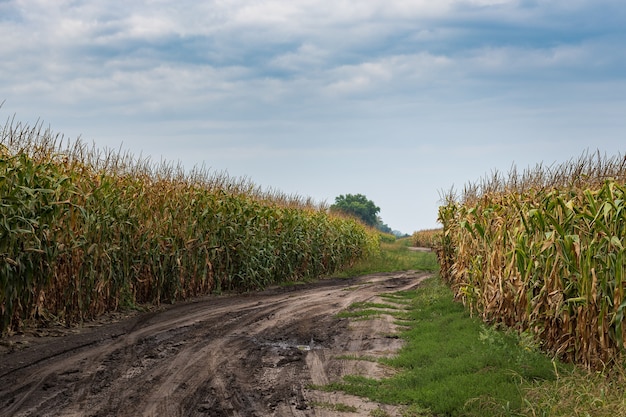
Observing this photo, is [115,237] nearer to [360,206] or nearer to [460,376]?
[460,376]

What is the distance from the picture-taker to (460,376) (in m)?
7.84

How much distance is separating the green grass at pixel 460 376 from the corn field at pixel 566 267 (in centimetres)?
53

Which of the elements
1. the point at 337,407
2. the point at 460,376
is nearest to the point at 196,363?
the point at 337,407

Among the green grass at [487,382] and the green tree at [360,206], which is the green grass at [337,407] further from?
the green tree at [360,206]

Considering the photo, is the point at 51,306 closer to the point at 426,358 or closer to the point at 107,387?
the point at 107,387

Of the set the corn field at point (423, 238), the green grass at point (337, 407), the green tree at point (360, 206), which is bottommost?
the green grass at point (337, 407)

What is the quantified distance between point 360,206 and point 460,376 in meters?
91.9

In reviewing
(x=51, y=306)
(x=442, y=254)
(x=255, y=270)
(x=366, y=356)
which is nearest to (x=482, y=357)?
(x=366, y=356)

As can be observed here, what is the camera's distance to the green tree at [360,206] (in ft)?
326

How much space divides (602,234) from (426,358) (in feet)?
11.1

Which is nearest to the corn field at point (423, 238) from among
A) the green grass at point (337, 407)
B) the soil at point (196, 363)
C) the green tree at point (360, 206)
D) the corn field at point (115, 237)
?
the green tree at point (360, 206)

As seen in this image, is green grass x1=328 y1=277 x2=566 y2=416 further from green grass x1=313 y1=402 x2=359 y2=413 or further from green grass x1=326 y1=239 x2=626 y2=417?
green grass x1=313 y1=402 x2=359 y2=413

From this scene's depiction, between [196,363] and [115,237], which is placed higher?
[115,237]

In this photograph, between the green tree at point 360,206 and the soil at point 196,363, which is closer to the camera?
the soil at point 196,363
